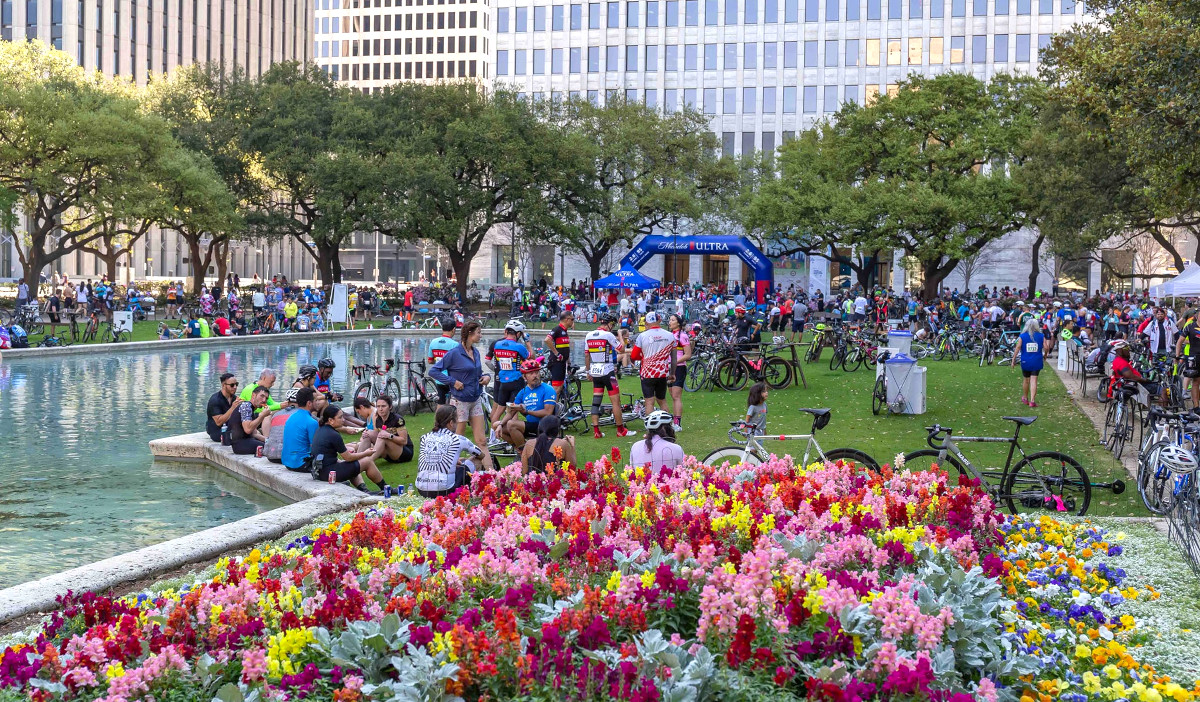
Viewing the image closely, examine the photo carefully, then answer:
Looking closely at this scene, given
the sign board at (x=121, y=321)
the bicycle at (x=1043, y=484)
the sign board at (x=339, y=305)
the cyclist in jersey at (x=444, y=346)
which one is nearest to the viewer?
the bicycle at (x=1043, y=484)

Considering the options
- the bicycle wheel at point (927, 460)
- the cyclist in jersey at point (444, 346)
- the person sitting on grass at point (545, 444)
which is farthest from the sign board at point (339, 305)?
the bicycle wheel at point (927, 460)

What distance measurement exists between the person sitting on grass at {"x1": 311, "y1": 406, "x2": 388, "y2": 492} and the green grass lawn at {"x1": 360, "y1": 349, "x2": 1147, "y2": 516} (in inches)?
22.8

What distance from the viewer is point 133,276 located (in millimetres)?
88125

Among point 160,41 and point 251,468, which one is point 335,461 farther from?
point 160,41

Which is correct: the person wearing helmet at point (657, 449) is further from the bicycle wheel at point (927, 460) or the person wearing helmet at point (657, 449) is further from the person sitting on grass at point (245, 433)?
the person sitting on grass at point (245, 433)

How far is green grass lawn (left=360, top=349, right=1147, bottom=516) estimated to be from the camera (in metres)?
13.4

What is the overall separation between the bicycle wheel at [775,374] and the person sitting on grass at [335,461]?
37.3 ft

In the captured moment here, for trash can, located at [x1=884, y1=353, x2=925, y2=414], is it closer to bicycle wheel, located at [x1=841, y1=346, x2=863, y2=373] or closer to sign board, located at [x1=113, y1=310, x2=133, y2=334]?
bicycle wheel, located at [x1=841, y1=346, x2=863, y2=373]

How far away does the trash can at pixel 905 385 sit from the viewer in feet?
59.0

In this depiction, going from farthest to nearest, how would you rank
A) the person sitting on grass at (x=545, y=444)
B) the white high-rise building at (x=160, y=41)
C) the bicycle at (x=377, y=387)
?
the white high-rise building at (x=160, y=41) → the bicycle at (x=377, y=387) → the person sitting on grass at (x=545, y=444)

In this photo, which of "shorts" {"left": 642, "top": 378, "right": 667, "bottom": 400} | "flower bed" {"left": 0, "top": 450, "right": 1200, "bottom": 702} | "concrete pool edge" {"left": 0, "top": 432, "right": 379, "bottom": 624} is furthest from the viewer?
"shorts" {"left": 642, "top": 378, "right": 667, "bottom": 400}

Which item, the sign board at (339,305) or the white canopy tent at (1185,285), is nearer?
the white canopy tent at (1185,285)

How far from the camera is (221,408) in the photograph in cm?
1446

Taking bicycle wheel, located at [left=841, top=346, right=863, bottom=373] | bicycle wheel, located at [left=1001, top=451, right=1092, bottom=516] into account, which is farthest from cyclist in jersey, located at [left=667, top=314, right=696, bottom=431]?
bicycle wheel, located at [left=841, top=346, right=863, bottom=373]
